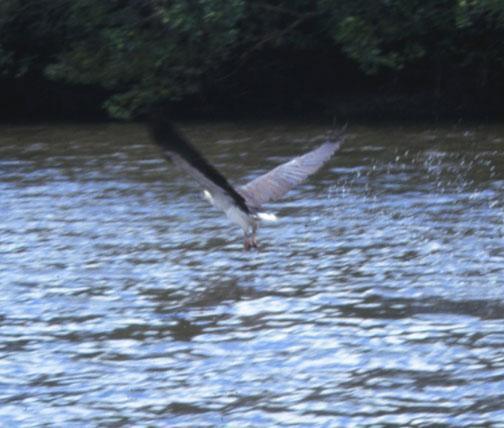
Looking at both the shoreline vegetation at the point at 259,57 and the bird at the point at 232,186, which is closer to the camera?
the bird at the point at 232,186

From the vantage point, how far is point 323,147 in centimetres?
1121

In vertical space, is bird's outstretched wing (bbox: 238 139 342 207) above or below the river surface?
above

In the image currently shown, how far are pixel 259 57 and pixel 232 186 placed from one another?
11.0 meters

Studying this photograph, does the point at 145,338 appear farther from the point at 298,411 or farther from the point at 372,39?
the point at 372,39

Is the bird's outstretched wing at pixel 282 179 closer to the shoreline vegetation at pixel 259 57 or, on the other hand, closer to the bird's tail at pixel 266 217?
the bird's tail at pixel 266 217

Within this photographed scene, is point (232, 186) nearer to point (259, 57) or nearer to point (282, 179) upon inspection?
point (282, 179)

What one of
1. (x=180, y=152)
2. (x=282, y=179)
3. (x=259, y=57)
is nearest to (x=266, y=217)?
(x=282, y=179)

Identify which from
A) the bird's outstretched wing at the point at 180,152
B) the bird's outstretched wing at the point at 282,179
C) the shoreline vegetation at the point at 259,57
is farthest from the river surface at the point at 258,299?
the shoreline vegetation at the point at 259,57

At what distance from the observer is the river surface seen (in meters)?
7.27

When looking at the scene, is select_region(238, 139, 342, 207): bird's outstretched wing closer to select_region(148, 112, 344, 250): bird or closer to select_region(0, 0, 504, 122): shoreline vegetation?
select_region(148, 112, 344, 250): bird

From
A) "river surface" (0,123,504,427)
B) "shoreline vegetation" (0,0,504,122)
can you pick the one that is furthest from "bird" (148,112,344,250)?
"shoreline vegetation" (0,0,504,122)

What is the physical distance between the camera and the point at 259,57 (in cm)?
2092

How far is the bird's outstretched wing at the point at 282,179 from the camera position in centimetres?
1058

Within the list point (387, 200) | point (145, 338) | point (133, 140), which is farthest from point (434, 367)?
point (133, 140)
